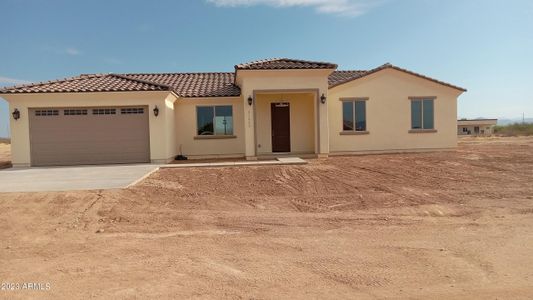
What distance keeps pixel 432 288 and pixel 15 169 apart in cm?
1568

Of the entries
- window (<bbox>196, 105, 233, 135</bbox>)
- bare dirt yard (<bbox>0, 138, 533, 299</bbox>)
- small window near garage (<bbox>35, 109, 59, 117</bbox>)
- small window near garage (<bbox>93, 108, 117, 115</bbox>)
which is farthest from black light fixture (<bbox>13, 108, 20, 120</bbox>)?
bare dirt yard (<bbox>0, 138, 533, 299</bbox>)

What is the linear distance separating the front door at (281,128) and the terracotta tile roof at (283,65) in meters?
2.28

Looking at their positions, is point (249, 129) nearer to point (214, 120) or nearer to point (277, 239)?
point (214, 120)

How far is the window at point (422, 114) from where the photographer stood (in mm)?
18734

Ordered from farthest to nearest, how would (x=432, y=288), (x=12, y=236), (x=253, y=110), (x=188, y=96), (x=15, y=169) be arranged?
(x=188, y=96) → (x=253, y=110) → (x=15, y=169) → (x=12, y=236) → (x=432, y=288)

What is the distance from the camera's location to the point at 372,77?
18359mm

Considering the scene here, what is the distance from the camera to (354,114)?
18.3 m

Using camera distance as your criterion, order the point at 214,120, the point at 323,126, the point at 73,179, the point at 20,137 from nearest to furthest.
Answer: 1. the point at 73,179
2. the point at 20,137
3. the point at 323,126
4. the point at 214,120

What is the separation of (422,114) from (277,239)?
1538 cm

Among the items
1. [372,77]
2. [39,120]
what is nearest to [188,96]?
[39,120]

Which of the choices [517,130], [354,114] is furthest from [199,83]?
[517,130]

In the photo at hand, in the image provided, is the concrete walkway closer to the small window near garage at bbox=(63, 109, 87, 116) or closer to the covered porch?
the small window near garage at bbox=(63, 109, 87, 116)

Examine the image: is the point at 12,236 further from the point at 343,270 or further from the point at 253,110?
the point at 253,110

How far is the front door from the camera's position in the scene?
18.2 meters
